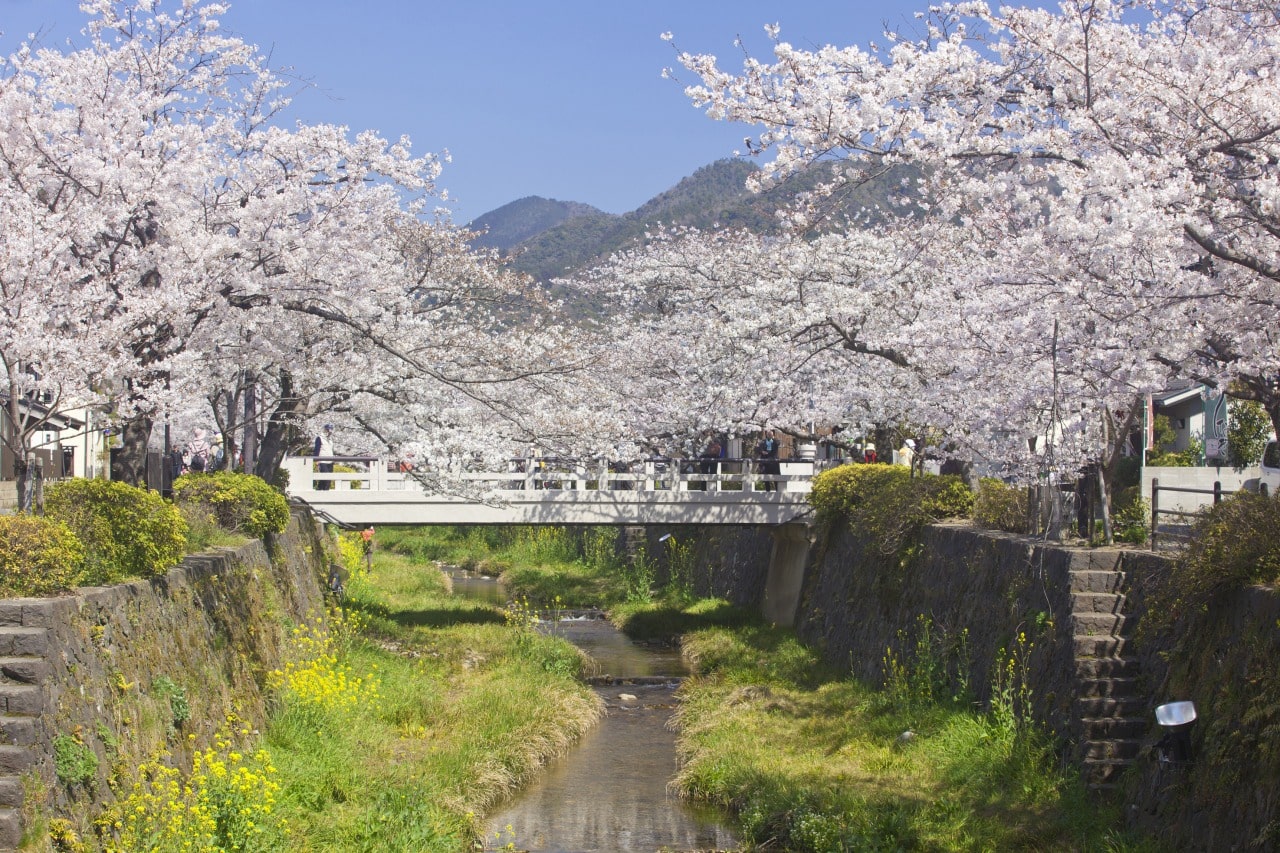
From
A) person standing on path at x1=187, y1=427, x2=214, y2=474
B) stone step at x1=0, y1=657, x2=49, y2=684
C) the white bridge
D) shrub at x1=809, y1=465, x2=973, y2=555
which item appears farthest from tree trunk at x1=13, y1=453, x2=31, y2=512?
person standing on path at x1=187, y1=427, x2=214, y2=474

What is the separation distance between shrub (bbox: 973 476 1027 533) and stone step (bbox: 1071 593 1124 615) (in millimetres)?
2813

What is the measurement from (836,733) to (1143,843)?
5612mm

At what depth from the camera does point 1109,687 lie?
10.6 m

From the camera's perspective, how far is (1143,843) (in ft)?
29.2

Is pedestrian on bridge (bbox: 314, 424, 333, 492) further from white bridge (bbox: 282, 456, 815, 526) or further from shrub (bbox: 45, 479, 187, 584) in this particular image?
shrub (bbox: 45, 479, 187, 584)

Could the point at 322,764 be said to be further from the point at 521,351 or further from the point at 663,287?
the point at 663,287

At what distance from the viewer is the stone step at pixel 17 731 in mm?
6594

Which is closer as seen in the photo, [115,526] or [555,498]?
[115,526]

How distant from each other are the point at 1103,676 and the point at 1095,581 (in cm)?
102

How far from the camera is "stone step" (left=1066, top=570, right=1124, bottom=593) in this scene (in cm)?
1126

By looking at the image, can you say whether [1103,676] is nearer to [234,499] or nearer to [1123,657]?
[1123,657]

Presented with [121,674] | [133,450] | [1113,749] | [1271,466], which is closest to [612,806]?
[1113,749]

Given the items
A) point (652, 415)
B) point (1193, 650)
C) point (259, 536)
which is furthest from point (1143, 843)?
point (652, 415)

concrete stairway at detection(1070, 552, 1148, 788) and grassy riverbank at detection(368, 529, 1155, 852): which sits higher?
concrete stairway at detection(1070, 552, 1148, 788)
